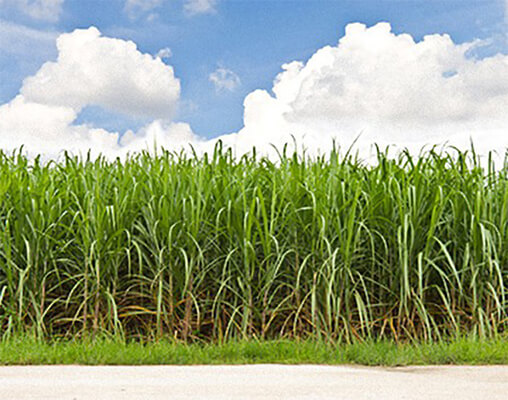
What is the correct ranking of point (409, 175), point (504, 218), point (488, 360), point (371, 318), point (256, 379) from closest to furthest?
point (256, 379) < point (488, 360) < point (371, 318) < point (504, 218) < point (409, 175)

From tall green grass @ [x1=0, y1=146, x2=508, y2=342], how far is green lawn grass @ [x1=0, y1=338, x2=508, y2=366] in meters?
0.25

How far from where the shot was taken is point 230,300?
4.39 metres

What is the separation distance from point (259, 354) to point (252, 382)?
81 centimetres

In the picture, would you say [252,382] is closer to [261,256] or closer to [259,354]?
[259,354]

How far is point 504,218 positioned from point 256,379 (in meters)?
2.28

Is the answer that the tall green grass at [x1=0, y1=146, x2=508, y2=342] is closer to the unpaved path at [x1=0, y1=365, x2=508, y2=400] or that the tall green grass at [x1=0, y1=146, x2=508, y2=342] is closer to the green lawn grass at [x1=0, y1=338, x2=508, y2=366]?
the green lawn grass at [x1=0, y1=338, x2=508, y2=366]

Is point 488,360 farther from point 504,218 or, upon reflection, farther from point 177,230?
point 177,230

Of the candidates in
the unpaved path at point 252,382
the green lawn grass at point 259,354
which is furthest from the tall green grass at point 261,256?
the unpaved path at point 252,382

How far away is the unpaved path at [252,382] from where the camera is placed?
258 centimetres

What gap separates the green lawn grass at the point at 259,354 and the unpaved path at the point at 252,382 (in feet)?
0.54

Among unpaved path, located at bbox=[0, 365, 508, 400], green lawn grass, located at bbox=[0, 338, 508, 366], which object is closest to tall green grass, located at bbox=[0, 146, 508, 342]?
green lawn grass, located at bbox=[0, 338, 508, 366]

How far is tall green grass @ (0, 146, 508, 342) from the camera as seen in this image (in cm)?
409

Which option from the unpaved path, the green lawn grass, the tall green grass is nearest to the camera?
the unpaved path

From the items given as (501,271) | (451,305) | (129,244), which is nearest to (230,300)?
(129,244)
